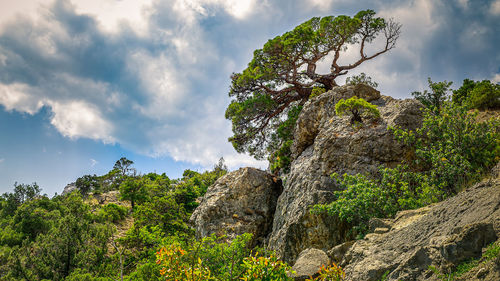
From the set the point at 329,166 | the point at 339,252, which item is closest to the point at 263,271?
the point at 339,252

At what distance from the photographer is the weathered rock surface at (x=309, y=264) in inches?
263

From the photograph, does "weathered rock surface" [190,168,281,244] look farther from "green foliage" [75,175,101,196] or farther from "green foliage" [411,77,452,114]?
"green foliage" [75,175,101,196]

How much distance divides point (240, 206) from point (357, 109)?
783 cm

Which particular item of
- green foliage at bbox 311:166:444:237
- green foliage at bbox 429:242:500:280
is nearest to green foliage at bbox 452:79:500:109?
green foliage at bbox 311:166:444:237

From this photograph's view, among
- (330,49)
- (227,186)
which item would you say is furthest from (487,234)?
(330,49)

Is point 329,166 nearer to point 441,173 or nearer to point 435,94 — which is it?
point 441,173

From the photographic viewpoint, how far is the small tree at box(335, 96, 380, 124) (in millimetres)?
12106

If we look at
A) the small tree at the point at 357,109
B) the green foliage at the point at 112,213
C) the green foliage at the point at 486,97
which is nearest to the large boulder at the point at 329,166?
the small tree at the point at 357,109

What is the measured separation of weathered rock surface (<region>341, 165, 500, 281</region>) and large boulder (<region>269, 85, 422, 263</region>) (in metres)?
3.58

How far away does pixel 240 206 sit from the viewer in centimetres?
1462

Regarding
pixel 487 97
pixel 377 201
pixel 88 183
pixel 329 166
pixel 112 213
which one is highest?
pixel 88 183

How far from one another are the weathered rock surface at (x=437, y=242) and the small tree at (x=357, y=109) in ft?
22.3

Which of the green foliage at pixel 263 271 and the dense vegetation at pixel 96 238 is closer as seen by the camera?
the green foliage at pixel 263 271

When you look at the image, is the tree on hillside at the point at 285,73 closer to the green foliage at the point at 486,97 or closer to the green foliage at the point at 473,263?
the green foliage at the point at 486,97
